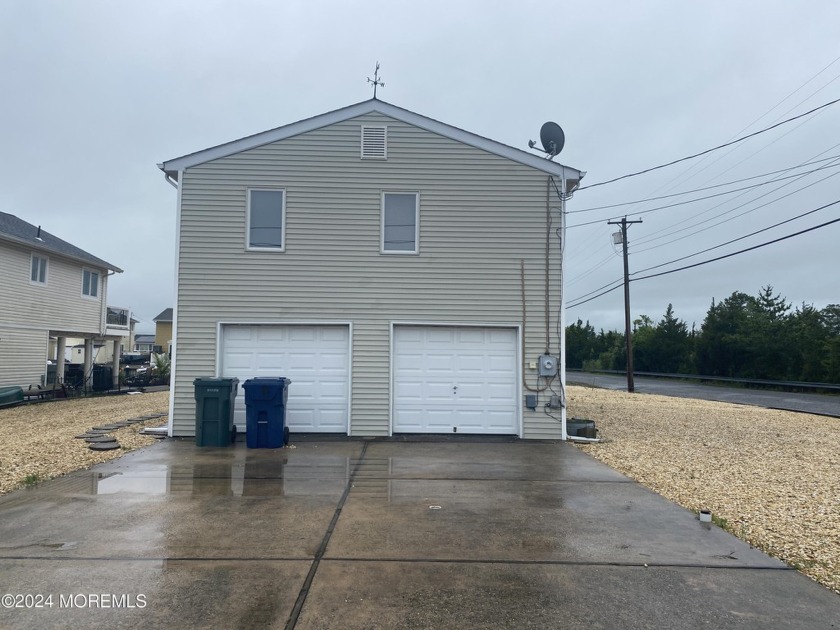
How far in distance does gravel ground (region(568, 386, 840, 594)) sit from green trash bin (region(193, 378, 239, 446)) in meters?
6.04

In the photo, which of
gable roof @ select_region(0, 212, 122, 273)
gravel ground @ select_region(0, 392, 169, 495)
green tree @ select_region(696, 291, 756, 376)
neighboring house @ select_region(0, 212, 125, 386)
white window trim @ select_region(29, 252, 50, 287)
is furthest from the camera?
green tree @ select_region(696, 291, 756, 376)

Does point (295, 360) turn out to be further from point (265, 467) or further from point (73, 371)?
point (73, 371)

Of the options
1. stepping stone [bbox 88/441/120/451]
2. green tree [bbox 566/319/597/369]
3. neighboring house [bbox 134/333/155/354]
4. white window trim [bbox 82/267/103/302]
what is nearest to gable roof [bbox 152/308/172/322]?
neighboring house [bbox 134/333/155/354]

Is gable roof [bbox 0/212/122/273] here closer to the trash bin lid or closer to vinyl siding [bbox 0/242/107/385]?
vinyl siding [bbox 0/242/107/385]

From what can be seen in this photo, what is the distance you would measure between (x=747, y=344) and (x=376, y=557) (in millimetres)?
38566

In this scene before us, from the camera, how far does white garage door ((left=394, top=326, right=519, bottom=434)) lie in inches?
423

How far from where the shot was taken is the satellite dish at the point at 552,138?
11.5 meters

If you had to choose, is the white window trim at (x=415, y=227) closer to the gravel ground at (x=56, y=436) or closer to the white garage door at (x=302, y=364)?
the white garage door at (x=302, y=364)

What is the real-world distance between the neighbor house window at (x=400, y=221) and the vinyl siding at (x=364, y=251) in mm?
133

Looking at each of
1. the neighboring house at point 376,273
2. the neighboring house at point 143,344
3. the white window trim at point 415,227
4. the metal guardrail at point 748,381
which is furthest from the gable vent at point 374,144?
the neighboring house at point 143,344

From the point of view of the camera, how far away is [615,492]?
6.79 m

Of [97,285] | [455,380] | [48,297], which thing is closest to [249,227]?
[455,380]

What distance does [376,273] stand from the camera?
10781 mm

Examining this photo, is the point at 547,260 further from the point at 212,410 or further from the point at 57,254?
the point at 57,254
